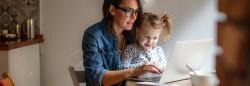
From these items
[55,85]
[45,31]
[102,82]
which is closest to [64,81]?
[55,85]

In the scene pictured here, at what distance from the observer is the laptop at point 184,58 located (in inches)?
59.7

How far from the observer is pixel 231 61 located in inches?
6.9

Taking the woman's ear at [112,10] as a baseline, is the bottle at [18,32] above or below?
below

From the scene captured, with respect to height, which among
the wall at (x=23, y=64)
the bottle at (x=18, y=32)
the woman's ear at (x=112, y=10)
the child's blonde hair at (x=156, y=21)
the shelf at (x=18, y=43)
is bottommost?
the wall at (x=23, y=64)

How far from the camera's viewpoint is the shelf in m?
2.22

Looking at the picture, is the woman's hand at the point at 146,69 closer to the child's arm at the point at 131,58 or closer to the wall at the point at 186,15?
the child's arm at the point at 131,58

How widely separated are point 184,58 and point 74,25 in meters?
1.33

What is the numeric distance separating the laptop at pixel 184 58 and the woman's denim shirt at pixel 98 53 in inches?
11.3

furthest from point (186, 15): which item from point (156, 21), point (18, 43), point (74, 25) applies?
point (18, 43)

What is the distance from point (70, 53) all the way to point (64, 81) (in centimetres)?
27

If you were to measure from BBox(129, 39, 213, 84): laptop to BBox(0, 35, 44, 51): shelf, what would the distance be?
3.49 feet

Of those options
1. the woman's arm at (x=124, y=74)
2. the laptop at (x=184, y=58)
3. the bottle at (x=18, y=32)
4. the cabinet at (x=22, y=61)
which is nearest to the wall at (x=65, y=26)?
the cabinet at (x=22, y=61)

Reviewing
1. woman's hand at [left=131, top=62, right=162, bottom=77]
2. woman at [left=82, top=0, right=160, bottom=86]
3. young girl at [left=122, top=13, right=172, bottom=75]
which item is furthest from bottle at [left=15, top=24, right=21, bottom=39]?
woman's hand at [left=131, top=62, right=162, bottom=77]

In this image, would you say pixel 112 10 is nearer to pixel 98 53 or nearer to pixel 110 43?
pixel 110 43
